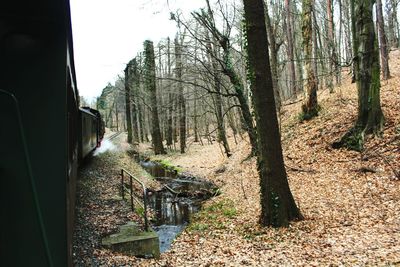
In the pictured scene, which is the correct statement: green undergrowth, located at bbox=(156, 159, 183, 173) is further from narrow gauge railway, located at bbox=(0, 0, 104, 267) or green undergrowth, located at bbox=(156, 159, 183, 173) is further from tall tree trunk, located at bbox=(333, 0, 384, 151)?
narrow gauge railway, located at bbox=(0, 0, 104, 267)

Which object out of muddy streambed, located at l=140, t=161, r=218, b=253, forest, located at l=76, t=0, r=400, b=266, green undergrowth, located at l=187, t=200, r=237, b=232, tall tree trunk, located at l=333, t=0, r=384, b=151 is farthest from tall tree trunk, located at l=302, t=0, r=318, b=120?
green undergrowth, located at l=187, t=200, r=237, b=232

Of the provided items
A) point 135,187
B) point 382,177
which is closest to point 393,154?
point 382,177

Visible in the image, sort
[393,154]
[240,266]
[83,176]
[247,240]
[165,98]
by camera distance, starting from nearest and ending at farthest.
A: [240,266] < [247,240] < [393,154] < [83,176] < [165,98]

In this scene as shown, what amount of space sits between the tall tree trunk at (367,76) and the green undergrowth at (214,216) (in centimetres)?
481

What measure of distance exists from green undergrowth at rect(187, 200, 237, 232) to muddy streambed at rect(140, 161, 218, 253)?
55 centimetres

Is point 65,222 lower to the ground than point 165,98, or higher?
lower

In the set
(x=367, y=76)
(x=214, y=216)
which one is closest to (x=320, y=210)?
(x=214, y=216)

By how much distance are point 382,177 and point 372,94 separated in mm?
3574

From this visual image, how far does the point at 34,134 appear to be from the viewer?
292 cm

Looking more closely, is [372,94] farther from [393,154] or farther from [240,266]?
[240,266]

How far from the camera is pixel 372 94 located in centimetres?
1257

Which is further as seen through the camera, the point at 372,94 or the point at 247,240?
the point at 372,94

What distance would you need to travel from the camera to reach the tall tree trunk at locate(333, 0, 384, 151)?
41.0ft

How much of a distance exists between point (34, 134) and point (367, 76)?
1220cm
